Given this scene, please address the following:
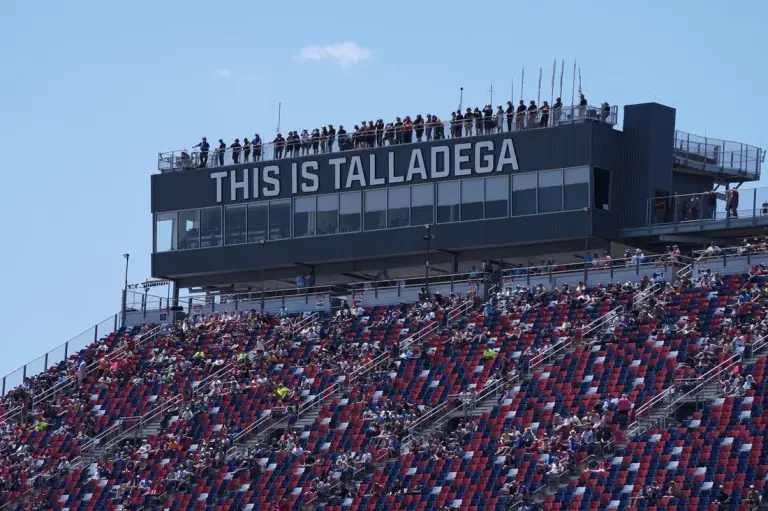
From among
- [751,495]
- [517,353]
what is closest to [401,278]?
[517,353]

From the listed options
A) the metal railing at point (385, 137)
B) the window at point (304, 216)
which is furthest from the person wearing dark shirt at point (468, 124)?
the window at point (304, 216)

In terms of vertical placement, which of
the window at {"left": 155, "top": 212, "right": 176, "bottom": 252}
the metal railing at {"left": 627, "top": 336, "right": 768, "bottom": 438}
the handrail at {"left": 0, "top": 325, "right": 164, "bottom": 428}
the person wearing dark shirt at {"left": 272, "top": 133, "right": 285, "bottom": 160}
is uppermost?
the person wearing dark shirt at {"left": 272, "top": 133, "right": 285, "bottom": 160}

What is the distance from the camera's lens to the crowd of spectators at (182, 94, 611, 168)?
59.4 meters

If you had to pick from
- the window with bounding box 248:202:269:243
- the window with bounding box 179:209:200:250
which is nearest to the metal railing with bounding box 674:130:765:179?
the window with bounding box 248:202:269:243

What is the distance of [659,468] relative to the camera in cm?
4562

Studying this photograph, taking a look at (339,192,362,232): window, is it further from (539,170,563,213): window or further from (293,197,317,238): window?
(539,170,563,213): window

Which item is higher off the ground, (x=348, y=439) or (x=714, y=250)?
(x=714, y=250)

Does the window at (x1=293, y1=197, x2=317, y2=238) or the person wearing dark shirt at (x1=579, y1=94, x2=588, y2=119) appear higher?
the person wearing dark shirt at (x1=579, y1=94, x2=588, y2=119)

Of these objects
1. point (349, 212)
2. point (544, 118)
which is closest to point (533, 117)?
point (544, 118)

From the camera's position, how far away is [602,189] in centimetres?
5850

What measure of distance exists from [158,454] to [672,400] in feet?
47.9

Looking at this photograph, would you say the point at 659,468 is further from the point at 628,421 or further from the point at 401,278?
the point at 401,278

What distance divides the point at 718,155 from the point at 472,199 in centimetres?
724

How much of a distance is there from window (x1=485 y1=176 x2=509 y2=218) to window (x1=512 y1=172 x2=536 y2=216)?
0.24 m
